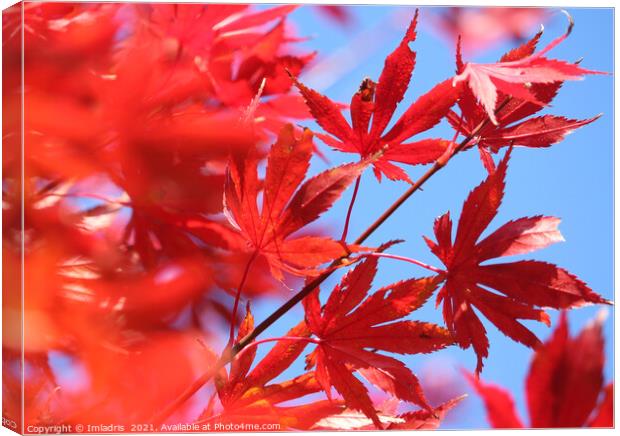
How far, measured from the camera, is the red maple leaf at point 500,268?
464 millimetres

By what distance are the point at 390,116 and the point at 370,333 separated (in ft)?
0.44

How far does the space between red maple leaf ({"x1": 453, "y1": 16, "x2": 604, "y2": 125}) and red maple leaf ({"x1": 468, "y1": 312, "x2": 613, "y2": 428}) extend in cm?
17

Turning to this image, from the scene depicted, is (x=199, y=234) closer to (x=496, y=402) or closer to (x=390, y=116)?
(x=390, y=116)

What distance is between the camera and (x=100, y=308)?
576 mm

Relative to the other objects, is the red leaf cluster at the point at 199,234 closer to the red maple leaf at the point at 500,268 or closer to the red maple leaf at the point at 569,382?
the red maple leaf at the point at 500,268

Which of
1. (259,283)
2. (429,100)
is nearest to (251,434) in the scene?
(259,283)

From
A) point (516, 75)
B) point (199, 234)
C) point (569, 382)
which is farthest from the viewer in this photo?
point (199, 234)

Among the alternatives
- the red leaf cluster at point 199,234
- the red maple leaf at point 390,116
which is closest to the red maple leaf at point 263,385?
the red leaf cluster at point 199,234

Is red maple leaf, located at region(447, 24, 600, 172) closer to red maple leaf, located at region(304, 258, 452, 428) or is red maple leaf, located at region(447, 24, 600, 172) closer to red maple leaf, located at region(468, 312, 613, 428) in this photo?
red maple leaf, located at region(304, 258, 452, 428)

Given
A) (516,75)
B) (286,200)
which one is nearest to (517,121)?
(516,75)

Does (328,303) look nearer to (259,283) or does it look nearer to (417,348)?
(417,348)

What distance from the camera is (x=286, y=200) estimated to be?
1.47 ft

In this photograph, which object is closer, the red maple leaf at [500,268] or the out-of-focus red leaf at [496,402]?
the out-of-focus red leaf at [496,402]

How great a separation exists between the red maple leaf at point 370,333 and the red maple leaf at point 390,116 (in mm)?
75
